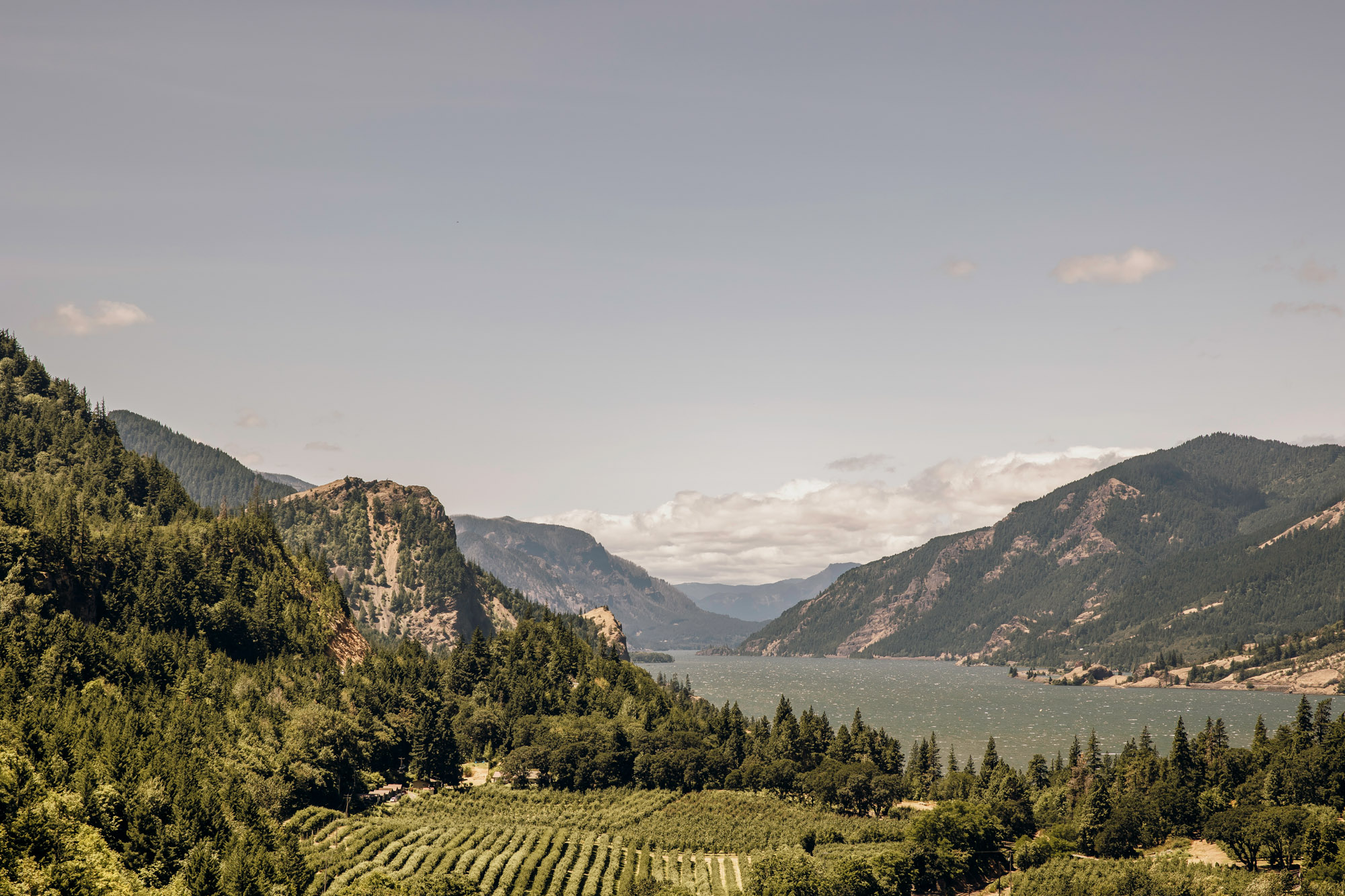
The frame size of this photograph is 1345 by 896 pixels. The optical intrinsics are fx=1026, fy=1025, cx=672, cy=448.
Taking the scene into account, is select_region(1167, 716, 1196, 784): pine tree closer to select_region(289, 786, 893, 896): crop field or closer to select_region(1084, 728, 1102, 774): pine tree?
select_region(1084, 728, 1102, 774): pine tree

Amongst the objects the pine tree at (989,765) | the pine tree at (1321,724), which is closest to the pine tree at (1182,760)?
the pine tree at (1321,724)

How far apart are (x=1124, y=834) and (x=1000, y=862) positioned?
17353 mm

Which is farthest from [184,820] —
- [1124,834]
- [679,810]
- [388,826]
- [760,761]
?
[1124,834]

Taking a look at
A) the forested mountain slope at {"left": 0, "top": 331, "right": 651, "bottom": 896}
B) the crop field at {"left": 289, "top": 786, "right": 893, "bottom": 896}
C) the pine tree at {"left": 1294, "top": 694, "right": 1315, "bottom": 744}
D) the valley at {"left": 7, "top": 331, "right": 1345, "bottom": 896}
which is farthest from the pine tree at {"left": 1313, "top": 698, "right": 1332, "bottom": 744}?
the forested mountain slope at {"left": 0, "top": 331, "right": 651, "bottom": 896}

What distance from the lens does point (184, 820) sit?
99125 mm

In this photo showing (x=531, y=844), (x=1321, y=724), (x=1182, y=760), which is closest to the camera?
(x=531, y=844)

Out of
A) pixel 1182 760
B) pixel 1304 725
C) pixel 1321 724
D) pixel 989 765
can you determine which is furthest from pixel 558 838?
pixel 1321 724

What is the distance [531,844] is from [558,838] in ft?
13.4

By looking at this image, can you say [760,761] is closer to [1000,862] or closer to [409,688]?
[1000,862]

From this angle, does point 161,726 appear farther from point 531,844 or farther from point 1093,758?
point 1093,758

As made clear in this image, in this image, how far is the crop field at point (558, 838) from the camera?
113 meters

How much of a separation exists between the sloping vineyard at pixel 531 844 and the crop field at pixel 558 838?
0.21m

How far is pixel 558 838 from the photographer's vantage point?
129 m

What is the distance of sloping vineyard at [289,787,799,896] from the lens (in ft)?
367
